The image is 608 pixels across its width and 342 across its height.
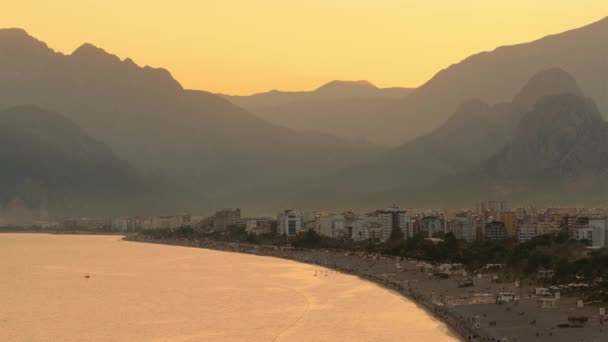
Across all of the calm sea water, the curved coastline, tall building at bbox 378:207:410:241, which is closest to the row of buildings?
tall building at bbox 378:207:410:241

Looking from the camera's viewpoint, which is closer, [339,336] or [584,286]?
[339,336]

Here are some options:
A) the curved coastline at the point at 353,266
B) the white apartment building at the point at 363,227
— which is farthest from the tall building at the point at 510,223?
the white apartment building at the point at 363,227

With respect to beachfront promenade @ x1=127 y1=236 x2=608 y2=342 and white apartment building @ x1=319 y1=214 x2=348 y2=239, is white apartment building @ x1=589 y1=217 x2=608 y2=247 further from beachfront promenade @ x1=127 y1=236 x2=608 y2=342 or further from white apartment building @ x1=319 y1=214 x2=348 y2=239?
white apartment building @ x1=319 y1=214 x2=348 y2=239

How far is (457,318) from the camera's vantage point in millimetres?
56344

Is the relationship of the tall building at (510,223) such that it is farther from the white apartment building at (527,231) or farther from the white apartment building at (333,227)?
the white apartment building at (333,227)

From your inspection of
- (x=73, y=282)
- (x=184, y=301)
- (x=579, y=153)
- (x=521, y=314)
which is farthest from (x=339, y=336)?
(x=579, y=153)

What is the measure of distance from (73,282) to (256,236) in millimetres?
72810

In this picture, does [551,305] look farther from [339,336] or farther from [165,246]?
[165,246]

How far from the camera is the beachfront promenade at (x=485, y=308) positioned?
156 ft

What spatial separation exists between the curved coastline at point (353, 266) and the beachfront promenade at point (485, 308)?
0.09m

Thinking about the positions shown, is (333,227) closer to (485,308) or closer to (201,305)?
(201,305)

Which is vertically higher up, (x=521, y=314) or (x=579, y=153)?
(x=579, y=153)

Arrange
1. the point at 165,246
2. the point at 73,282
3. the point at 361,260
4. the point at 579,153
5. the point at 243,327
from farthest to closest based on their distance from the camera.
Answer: the point at 579,153, the point at 165,246, the point at 361,260, the point at 73,282, the point at 243,327

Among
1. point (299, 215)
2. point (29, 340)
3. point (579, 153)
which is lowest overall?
point (29, 340)
